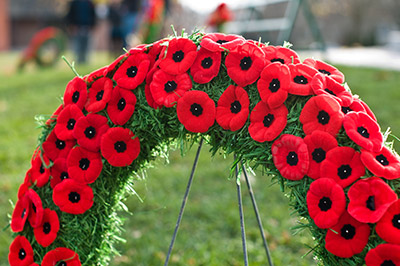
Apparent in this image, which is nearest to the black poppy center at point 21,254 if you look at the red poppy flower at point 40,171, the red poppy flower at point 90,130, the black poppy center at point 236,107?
the red poppy flower at point 40,171

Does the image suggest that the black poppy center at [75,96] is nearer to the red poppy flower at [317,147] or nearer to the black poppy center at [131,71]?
the black poppy center at [131,71]

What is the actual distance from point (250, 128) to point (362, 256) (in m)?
0.49

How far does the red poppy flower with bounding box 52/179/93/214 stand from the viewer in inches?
60.7

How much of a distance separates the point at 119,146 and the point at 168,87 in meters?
0.27

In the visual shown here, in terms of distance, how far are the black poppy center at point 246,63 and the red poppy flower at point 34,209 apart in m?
0.88

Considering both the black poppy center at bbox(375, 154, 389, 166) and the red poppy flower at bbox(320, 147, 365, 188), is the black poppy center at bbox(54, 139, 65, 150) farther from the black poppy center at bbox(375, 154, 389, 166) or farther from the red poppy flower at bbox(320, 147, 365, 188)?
the black poppy center at bbox(375, 154, 389, 166)

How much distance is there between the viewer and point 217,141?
1.49 m

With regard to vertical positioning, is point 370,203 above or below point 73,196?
above

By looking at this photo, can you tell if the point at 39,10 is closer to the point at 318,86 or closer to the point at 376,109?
the point at 376,109

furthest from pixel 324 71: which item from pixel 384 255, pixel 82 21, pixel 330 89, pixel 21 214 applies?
pixel 82 21

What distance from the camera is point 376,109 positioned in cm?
550

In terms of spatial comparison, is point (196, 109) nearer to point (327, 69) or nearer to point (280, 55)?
point (280, 55)

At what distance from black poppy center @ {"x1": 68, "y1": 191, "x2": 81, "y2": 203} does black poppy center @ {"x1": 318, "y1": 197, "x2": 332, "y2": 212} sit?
0.83 meters

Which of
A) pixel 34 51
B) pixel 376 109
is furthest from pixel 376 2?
pixel 376 109
